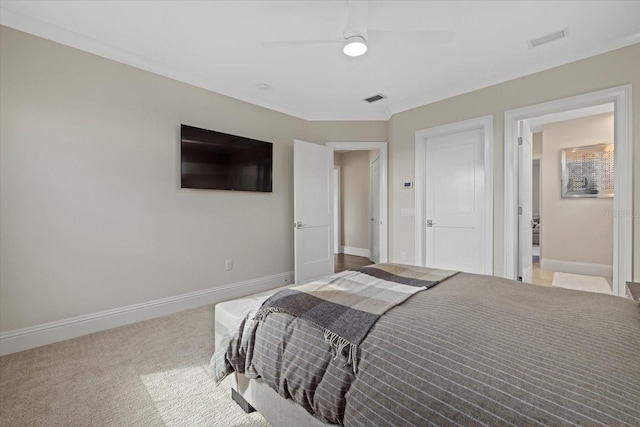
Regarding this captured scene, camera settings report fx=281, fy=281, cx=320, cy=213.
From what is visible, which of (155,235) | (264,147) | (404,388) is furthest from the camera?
(264,147)

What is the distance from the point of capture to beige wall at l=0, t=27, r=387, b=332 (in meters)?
2.17

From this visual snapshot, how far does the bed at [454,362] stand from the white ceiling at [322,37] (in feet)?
6.74

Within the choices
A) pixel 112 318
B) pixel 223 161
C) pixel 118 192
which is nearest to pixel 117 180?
pixel 118 192

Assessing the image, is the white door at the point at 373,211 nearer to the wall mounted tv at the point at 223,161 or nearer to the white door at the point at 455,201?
the white door at the point at 455,201

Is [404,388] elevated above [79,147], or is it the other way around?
[79,147]

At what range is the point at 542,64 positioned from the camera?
2865 millimetres

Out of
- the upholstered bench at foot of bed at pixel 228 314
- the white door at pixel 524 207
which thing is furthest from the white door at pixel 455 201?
the upholstered bench at foot of bed at pixel 228 314

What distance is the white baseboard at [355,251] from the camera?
6.34 meters

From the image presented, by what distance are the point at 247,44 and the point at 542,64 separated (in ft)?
9.65

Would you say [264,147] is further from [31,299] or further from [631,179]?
[631,179]

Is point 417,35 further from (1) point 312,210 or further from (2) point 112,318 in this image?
(2) point 112,318

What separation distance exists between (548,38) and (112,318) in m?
4.64

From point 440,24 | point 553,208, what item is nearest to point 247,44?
point 440,24

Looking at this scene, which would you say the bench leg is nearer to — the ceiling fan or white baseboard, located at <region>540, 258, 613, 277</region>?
the ceiling fan
